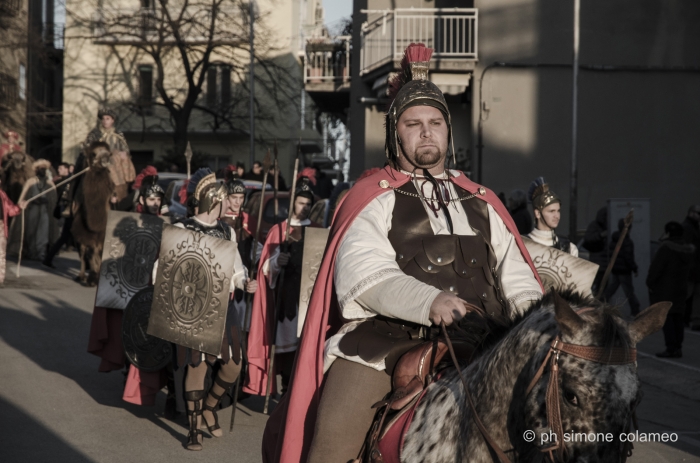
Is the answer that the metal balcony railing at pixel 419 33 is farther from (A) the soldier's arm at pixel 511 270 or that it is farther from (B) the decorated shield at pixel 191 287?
(A) the soldier's arm at pixel 511 270

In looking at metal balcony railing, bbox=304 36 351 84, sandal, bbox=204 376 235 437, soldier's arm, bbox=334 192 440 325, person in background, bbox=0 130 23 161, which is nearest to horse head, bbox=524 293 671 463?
soldier's arm, bbox=334 192 440 325

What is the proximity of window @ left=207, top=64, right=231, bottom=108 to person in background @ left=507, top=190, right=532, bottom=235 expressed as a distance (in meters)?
31.7

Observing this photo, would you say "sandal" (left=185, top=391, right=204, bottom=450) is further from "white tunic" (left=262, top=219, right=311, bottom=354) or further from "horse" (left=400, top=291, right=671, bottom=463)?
"horse" (left=400, top=291, right=671, bottom=463)

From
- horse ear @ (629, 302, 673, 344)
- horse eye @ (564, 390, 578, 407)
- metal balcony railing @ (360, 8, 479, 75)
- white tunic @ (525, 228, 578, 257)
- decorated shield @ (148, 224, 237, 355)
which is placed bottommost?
decorated shield @ (148, 224, 237, 355)

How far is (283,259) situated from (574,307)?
249 inches

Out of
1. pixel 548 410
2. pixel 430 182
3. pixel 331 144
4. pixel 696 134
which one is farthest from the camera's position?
pixel 331 144

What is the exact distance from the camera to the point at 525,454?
2.89 m

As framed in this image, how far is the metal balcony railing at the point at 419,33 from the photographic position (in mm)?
25266

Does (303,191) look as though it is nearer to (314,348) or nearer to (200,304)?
(200,304)

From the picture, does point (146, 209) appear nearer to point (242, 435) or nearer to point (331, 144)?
point (242, 435)

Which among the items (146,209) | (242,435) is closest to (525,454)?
(242,435)

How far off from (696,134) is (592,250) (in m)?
13.2

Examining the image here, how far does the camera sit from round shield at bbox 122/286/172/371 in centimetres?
877

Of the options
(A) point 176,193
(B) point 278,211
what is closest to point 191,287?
(B) point 278,211
